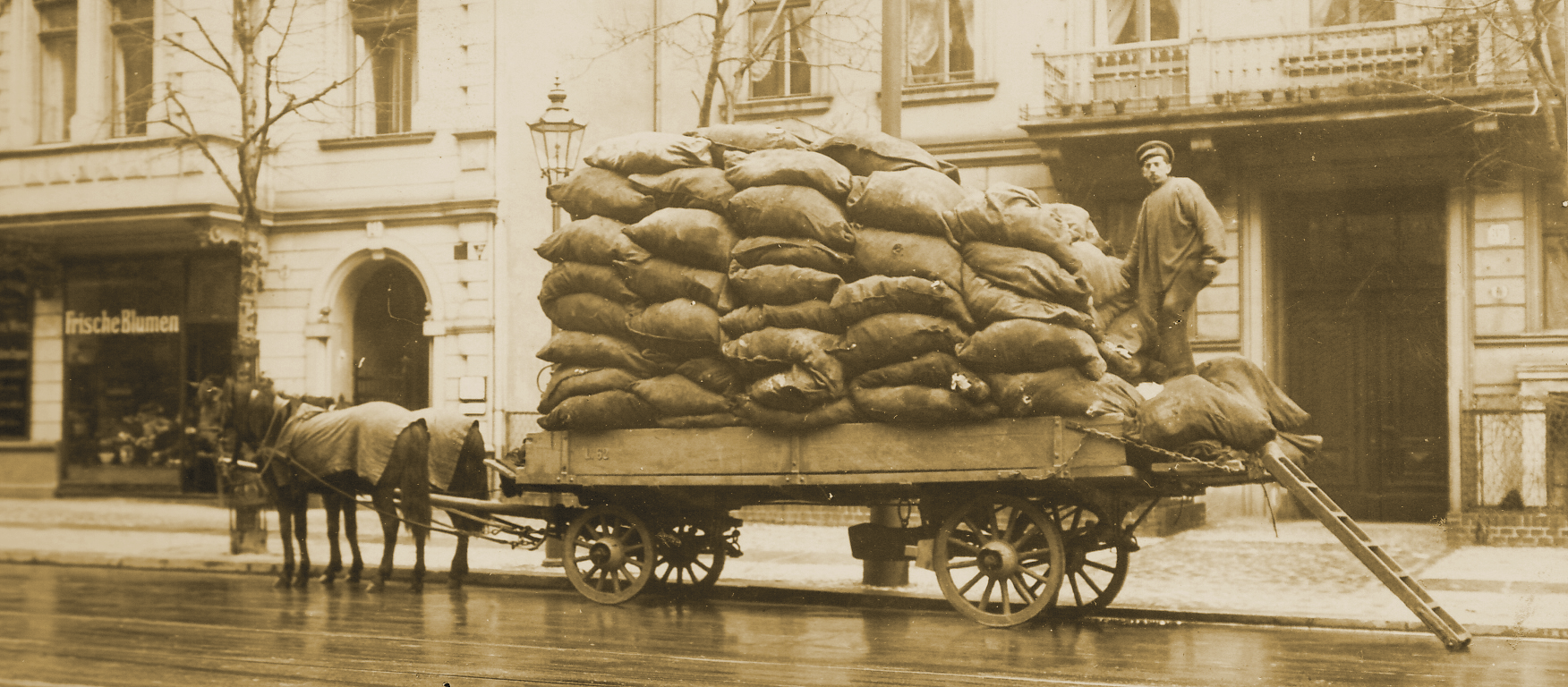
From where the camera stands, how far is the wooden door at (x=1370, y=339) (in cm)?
1546

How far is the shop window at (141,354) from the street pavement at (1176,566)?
239cm

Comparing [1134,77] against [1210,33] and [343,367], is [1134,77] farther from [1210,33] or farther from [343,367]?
[343,367]

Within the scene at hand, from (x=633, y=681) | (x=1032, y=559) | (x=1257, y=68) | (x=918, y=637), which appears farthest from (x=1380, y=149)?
(x=633, y=681)

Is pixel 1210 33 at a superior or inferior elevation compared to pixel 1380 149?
superior

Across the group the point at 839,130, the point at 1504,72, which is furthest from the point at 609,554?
the point at 1504,72

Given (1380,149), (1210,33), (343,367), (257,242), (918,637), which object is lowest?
(918,637)

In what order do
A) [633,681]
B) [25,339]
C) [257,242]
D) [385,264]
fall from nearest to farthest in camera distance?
[633,681], [257,242], [385,264], [25,339]

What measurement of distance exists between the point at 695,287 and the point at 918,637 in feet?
8.37

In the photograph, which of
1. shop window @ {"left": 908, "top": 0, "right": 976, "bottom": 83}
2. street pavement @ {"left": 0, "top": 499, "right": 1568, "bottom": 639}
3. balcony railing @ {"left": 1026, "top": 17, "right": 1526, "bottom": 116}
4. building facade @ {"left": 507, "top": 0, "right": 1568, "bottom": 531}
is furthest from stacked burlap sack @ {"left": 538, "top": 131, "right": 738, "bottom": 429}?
shop window @ {"left": 908, "top": 0, "right": 976, "bottom": 83}

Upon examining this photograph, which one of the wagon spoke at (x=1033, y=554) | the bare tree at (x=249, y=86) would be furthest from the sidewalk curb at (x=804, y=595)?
the bare tree at (x=249, y=86)

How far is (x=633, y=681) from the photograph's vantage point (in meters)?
6.59

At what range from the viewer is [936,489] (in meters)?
8.57

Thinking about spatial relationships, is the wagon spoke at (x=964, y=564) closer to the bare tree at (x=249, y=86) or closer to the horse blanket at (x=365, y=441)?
the horse blanket at (x=365, y=441)

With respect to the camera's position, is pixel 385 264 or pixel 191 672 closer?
pixel 191 672
